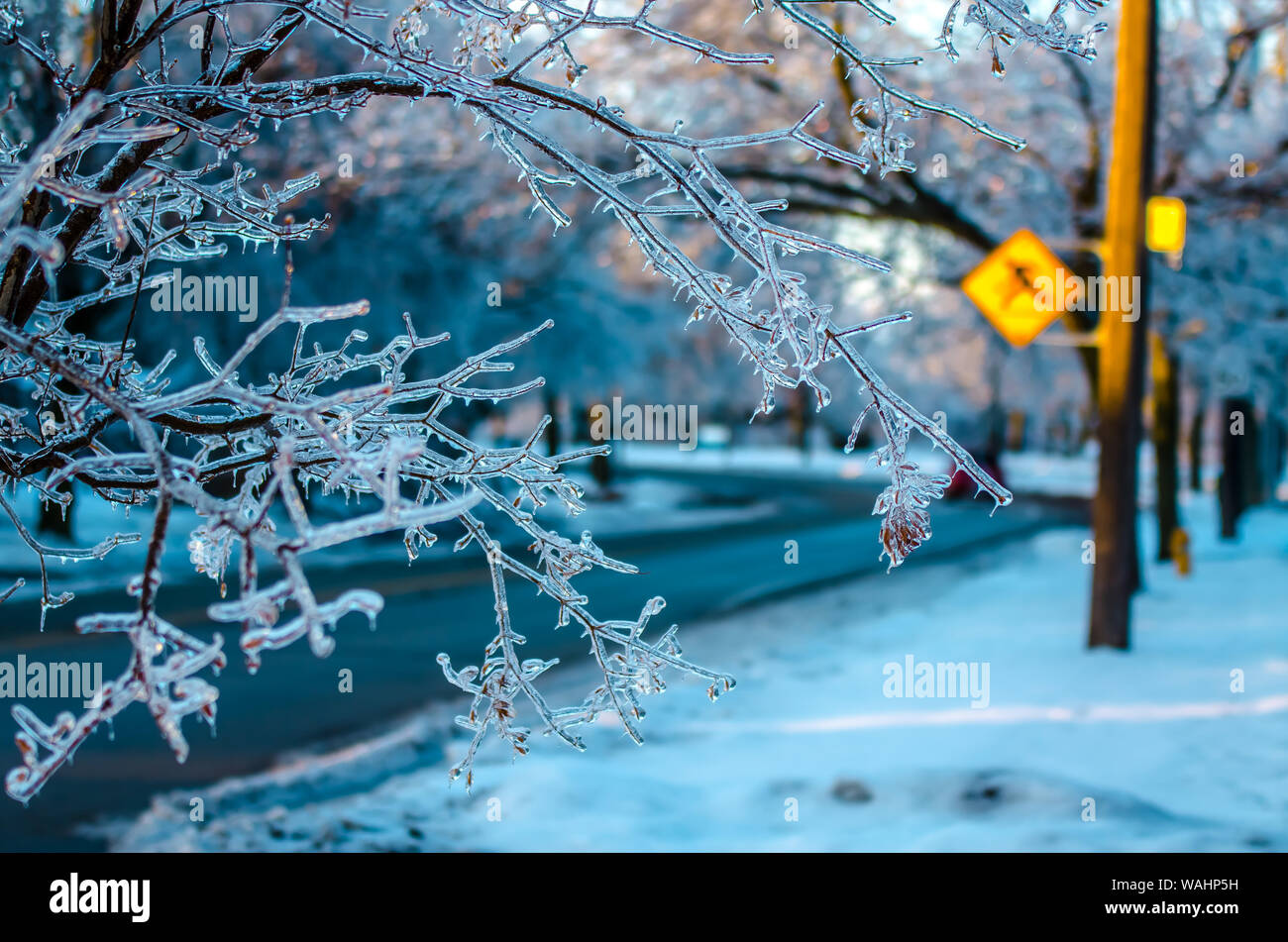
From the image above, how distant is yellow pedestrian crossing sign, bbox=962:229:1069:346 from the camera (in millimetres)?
8633

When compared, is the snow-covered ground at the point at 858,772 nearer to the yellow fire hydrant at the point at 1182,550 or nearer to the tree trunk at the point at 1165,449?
the yellow fire hydrant at the point at 1182,550

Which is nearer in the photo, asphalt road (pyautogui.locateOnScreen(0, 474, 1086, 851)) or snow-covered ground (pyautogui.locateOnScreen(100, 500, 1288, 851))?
snow-covered ground (pyautogui.locateOnScreen(100, 500, 1288, 851))

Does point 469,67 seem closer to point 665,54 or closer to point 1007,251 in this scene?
point 1007,251

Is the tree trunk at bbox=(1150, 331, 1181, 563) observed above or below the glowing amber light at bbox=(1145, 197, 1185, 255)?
below

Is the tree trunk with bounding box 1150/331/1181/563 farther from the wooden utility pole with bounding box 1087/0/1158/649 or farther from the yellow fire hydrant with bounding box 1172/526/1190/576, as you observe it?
the wooden utility pole with bounding box 1087/0/1158/649

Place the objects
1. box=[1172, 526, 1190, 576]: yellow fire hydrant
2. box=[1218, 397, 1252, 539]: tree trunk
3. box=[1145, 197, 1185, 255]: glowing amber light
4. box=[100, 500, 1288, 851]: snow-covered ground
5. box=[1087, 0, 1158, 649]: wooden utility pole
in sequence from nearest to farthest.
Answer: box=[100, 500, 1288, 851]: snow-covered ground → box=[1087, 0, 1158, 649]: wooden utility pole → box=[1145, 197, 1185, 255]: glowing amber light → box=[1172, 526, 1190, 576]: yellow fire hydrant → box=[1218, 397, 1252, 539]: tree trunk

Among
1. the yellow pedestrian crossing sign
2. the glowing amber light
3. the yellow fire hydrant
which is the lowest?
the yellow fire hydrant

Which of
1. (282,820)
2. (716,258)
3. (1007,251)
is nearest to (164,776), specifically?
(282,820)

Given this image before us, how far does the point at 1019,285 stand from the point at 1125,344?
1393 mm

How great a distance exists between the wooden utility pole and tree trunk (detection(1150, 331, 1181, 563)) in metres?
8.14

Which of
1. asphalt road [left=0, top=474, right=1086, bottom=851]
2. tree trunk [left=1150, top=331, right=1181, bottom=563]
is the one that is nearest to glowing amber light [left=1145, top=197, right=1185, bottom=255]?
asphalt road [left=0, top=474, right=1086, bottom=851]

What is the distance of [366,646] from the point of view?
35.0 feet

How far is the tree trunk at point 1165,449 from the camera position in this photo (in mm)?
17391

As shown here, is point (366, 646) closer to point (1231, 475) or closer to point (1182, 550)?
point (1182, 550)
